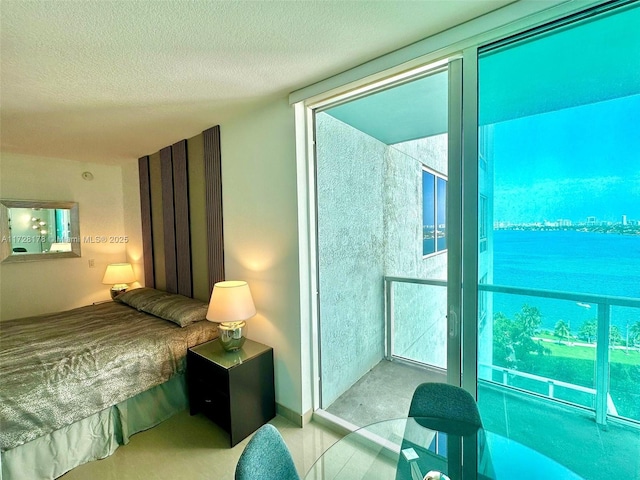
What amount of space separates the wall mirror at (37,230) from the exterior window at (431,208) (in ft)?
15.1

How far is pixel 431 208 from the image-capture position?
11.4 feet

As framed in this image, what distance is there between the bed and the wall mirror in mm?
1099

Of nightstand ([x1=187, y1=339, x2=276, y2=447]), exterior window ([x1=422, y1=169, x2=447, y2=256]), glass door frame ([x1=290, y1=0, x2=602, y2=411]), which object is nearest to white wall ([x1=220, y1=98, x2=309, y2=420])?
nightstand ([x1=187, y1=339, x2=276, y2=447])

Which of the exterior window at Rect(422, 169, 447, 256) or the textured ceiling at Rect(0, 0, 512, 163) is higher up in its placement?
the textured ceiling at Rect(0, 0, 512, 163)

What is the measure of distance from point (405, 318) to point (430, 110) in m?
2.33

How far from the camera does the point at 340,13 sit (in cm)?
136

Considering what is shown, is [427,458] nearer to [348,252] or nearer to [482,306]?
[482,306]

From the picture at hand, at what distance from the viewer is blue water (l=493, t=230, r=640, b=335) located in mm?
1252

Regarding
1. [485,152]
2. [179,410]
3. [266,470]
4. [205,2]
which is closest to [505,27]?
[485,152]

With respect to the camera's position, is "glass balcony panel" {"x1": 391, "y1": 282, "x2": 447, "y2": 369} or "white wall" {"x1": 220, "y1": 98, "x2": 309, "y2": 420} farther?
"glass balcony panel" {"x1": 391, "y1": 282, "x2": 447, "y2": 369}

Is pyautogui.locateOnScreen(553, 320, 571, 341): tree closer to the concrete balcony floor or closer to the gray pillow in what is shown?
the concrete balcony floor

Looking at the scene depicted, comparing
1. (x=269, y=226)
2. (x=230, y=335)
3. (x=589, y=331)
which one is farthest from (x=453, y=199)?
(x=230, y=335)

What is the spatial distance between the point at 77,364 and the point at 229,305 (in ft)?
3.54

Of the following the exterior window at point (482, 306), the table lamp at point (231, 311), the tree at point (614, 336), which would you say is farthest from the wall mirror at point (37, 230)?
the tree at point (614, 336)
